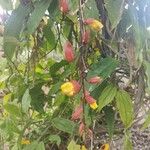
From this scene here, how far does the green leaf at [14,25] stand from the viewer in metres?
0.89

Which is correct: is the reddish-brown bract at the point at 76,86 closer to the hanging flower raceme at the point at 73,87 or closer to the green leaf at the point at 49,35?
the hanging flower raceme at the point at 73,87

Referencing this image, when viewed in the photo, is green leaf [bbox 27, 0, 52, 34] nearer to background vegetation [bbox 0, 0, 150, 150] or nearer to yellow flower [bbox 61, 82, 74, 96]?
background vegetation [bbox 0, 0, 150, 150]

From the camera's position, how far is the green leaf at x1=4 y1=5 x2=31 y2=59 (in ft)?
2.91

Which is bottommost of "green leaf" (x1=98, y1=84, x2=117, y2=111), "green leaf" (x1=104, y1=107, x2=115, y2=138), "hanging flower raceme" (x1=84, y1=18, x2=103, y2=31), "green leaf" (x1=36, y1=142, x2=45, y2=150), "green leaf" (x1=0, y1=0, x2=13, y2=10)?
"green leaf" (x1=36, y1=142, x2=45, y2=150)

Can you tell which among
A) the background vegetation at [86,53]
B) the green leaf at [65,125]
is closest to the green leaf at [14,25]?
the background vegetation at [86,53]

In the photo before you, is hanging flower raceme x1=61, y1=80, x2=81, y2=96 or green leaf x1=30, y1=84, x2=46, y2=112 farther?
green leaf x1=30, y1=84, x2=46, y2=112

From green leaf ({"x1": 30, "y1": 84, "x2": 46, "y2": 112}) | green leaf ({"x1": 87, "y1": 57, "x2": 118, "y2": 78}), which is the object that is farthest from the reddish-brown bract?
green leaf ({"x1": 30, "y1": 84, "x2": 46, "y2": 112})

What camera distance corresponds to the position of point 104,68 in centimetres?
88

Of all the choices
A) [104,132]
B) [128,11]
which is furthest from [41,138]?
[128,11]

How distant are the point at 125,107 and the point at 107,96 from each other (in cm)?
5

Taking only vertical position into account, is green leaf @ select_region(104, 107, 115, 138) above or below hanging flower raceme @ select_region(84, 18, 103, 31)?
below

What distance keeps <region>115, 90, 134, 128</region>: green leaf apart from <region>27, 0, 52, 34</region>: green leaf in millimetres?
234

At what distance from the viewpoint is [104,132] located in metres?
1.26

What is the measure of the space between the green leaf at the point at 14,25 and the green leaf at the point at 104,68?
0.18 meters
